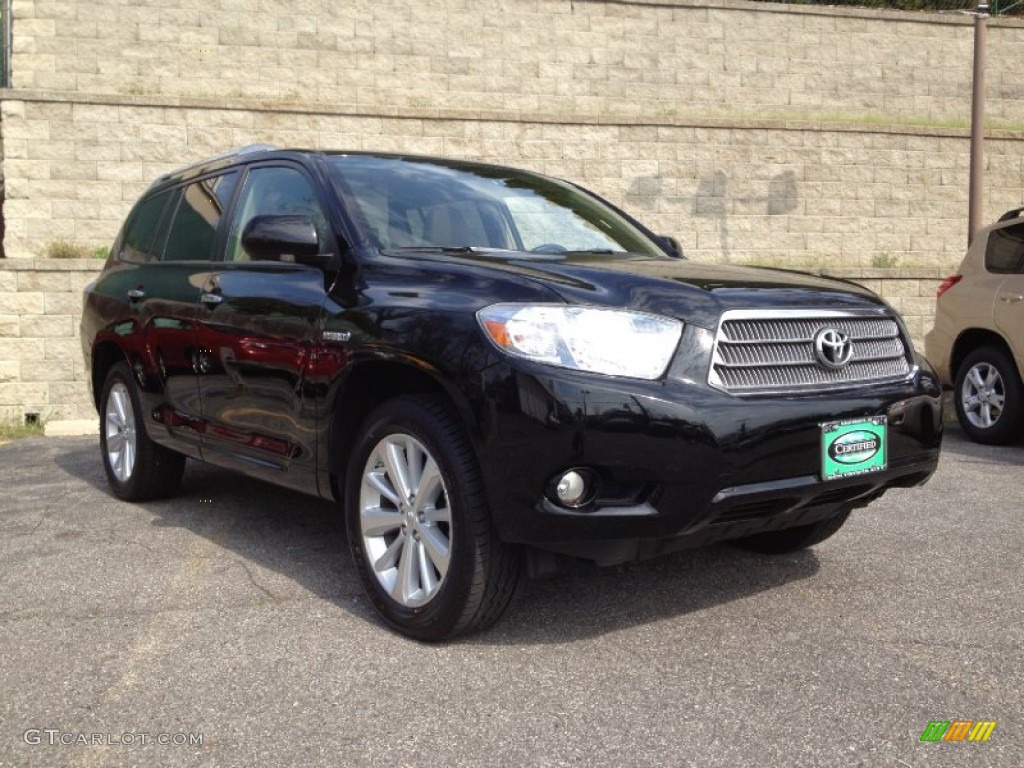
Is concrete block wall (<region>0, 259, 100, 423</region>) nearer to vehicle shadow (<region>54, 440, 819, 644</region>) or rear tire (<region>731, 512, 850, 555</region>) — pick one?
vehicle shadow (<region>54, 440, 819, 644</region>)

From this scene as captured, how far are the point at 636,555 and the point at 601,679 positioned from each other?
1.33ft

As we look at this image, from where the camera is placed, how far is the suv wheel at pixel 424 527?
10.9 ft

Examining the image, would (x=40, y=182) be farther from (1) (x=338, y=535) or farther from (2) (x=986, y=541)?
(2) (x=986, y=541)

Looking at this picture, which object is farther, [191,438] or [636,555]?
[191,438]

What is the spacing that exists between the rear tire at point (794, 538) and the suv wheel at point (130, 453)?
10.7 feet

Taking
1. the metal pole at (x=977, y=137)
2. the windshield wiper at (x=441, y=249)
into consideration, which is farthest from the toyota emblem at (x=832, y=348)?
the metal pole at (x=977, y=137)

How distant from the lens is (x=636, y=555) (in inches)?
131

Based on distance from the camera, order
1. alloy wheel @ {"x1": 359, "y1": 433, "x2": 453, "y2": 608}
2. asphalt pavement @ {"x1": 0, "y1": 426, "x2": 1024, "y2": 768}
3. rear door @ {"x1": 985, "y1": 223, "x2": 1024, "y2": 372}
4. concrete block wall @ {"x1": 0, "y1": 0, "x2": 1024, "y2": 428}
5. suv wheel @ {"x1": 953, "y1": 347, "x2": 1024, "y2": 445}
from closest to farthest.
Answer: asphalt pavement @ {"x1": 0, "y1": 426, "x2": 1024, "y2": 768}
alloy wheel @ {"x1": 359, "y1": 433, "x2": 453, "y2": 608}
rear door @ {"x1": 985, "y1": 223, "x2": 1024, "y2": 372}
suv wheel @ {"x1": 953, "y1": 347, "x2": 1024, "y2": 445}
concrete block wall @ {"x1": 0, "y1": 0, "x2": 1024, "y2": 428}

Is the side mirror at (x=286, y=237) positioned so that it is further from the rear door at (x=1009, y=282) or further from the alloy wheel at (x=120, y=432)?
the rear door at (x=1009, y=282)

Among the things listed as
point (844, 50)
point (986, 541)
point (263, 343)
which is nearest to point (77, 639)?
point (263, 343)

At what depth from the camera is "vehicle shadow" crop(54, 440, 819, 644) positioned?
12.4 ft

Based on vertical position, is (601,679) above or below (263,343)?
below

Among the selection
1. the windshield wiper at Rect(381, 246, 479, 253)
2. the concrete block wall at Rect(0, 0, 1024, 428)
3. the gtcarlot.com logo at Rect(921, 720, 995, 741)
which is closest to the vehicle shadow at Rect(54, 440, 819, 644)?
the gtcarlot.com logo at Rect(921, 720, 995, 741)

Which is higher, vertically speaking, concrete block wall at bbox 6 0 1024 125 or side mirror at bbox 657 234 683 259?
concrete block wall at bbox 6 0 1024 125
